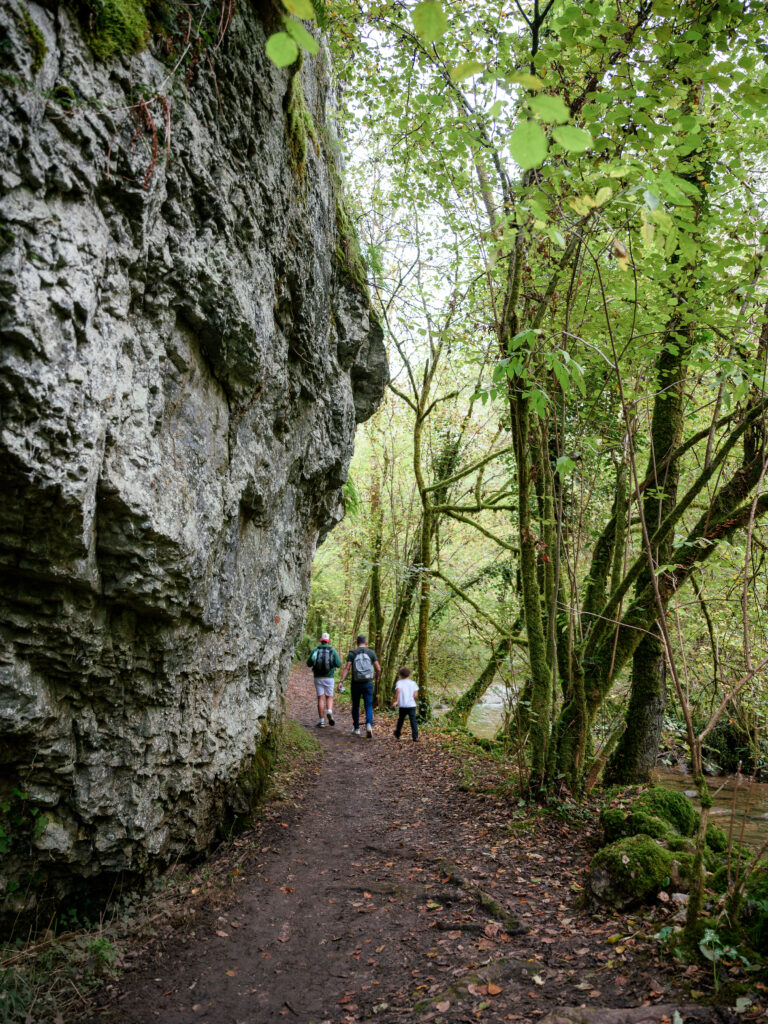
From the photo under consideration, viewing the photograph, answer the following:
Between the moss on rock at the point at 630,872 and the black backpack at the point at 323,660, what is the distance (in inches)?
296

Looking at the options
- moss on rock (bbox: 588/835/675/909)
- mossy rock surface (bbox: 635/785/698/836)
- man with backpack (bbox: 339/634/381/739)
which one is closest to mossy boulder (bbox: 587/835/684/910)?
moss on rock (bbox: 588/835/675/909)

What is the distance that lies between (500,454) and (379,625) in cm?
729

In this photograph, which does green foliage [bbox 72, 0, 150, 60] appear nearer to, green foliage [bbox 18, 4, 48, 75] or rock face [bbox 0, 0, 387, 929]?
rock face [bbox 0, 0, 387, 929]

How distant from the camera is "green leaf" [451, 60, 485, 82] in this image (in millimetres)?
1726

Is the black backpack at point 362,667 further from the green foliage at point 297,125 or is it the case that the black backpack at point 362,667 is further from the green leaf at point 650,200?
the green leaf at point 650,200

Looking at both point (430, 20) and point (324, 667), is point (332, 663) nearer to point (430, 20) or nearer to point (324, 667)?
point (324, 667)

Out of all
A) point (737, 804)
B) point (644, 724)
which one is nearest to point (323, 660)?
point (644, 724)

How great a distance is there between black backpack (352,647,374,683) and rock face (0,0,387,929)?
14.6 feet

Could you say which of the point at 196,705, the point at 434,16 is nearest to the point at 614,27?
the point at 434,16

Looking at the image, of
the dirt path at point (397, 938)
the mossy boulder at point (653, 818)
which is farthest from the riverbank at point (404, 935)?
the mossy boulder at point (653, 818)

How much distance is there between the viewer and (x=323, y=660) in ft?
37.9

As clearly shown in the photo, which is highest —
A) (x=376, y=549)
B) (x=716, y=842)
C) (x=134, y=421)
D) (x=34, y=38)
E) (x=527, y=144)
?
(x=34, y=38)

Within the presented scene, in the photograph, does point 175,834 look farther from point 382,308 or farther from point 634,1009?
point 382,308

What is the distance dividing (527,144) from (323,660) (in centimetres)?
1078
